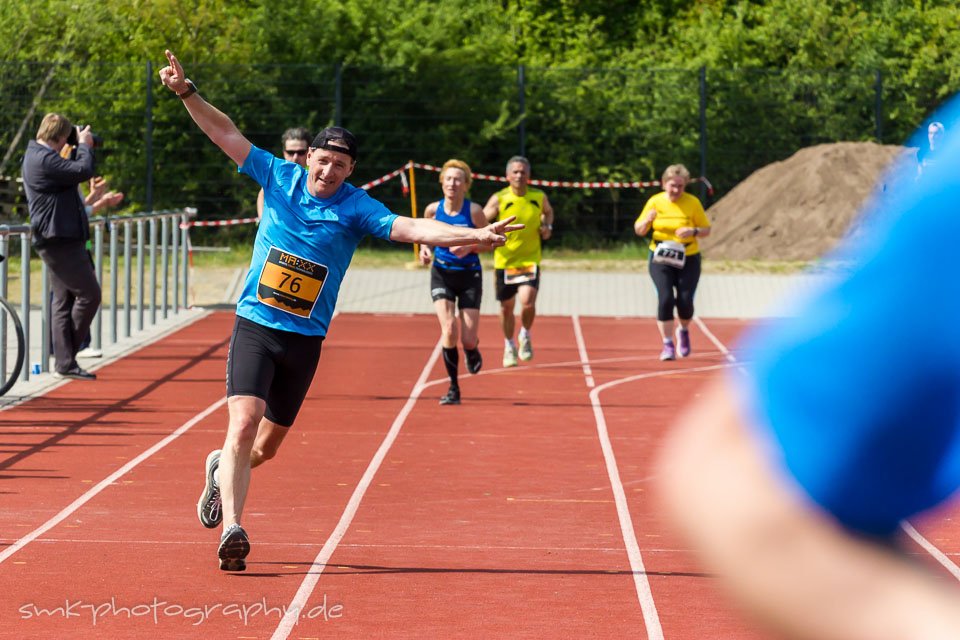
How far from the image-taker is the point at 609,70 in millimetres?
28859

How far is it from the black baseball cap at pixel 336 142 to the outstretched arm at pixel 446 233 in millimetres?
374

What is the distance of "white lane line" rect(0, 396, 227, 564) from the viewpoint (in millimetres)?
7445

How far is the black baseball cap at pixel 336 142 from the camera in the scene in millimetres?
7195

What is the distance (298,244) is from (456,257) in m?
5.40

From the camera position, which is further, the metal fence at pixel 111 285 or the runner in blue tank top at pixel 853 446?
the metal fence at pixel 111 285

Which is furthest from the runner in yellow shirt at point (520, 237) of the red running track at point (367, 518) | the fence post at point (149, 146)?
the fence post at point (149, 146)

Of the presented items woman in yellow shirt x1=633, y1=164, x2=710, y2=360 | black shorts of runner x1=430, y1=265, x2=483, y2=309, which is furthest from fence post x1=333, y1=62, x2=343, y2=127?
black shorts of runner x1=430, y1=265, x2=483, y2=309

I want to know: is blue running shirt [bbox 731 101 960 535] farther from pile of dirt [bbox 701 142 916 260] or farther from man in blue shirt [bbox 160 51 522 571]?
pile of dirt [bbox 701 142 916 260]

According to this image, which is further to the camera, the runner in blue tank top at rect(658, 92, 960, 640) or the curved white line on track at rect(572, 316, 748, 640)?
the curved white line on track at rect(572, 316, 748, 640)

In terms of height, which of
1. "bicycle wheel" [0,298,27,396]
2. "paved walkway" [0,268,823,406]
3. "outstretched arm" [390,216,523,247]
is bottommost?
"paved walkway" [0,268,823,406]

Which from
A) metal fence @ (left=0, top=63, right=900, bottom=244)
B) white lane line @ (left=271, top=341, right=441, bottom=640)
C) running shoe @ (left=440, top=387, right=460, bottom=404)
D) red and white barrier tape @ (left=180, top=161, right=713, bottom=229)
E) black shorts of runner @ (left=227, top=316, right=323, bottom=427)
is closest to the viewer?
white lane line @ (left=271, top=341, right=441, bottom=640)

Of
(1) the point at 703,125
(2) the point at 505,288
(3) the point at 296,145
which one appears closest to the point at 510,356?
(2) the point at 505,288

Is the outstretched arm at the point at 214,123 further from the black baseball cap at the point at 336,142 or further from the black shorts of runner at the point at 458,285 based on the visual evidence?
the black shorts of runner at the point at 458,285

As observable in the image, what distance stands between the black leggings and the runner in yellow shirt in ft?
4.34
